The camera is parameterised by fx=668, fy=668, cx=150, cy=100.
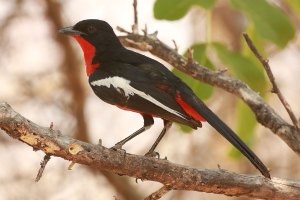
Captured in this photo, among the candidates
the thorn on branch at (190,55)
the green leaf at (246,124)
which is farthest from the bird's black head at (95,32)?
the green leaf at (246,124)

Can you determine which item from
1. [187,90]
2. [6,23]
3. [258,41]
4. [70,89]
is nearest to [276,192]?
[187,90]

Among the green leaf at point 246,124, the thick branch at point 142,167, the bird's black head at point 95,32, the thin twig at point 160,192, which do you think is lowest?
the green leaf at point 246,124

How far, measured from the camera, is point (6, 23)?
501 cm

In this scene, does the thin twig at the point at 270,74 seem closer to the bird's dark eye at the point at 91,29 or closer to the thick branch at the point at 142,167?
the thick branch at the point at 142,167

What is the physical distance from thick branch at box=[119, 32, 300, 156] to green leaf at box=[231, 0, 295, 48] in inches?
11.3

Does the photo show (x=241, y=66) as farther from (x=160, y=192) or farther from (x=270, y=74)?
(x=160, y=192)

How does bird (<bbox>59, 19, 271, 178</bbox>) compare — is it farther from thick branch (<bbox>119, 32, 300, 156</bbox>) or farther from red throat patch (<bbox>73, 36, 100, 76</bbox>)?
thick branch (<bbox>119, 32, 300, 156</bbox>)

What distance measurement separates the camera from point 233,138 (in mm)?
2744

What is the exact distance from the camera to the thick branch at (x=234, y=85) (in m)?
3.09

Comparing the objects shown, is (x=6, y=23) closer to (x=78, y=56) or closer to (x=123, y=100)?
(x=78, y=56)

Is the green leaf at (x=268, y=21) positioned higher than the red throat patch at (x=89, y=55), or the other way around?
the green leaf at (x=268, y=21)

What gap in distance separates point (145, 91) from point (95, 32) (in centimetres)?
73

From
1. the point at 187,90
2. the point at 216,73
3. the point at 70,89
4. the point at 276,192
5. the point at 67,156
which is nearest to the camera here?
the point at 67,156

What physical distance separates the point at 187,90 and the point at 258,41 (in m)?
0.82
